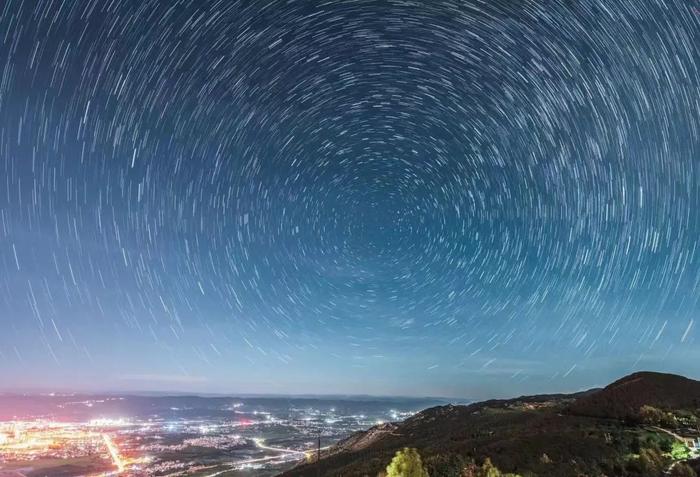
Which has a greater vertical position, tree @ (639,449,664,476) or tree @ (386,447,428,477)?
tree @ (639,449,664,476)

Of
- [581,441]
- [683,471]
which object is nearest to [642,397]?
[581,441]

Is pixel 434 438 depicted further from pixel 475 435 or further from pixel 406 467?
pixel 406 467

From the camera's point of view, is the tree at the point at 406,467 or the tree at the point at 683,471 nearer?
the tree at the point at 683,471

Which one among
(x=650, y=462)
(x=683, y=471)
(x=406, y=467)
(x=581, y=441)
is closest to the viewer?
(x=683, y=471)

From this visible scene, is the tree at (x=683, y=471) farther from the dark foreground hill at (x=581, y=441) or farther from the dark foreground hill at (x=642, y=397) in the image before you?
the dark foreground hill at (x=642, y=397)

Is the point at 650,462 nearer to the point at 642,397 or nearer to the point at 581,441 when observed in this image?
the point at 581,441

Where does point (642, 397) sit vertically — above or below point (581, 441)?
above

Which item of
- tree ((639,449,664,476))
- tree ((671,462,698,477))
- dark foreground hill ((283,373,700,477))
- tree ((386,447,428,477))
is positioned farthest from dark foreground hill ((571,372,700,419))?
tree ((386,447,428,477))

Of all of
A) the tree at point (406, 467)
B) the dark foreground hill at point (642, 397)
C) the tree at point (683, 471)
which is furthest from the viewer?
the dark foreground hill at point (642, 397)

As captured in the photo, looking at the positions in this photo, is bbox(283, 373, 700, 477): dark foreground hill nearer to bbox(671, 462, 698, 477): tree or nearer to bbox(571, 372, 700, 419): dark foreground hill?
bbox(571, 372, 700, 419): dark foreground hill

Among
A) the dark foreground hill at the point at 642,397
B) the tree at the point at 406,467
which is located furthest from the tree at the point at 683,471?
the dark foreground hill at the point at 642,397

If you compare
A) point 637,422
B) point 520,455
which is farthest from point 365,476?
point 637,422
